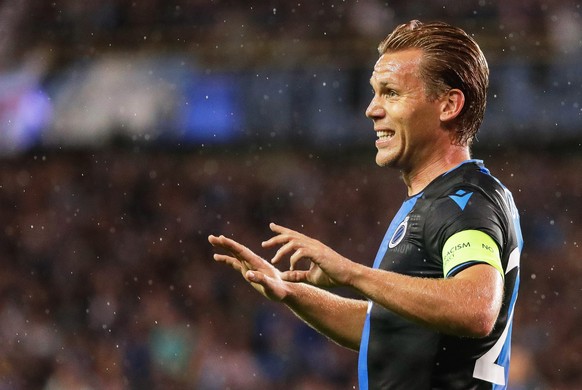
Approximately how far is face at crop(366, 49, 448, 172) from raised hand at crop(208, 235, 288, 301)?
501 millimetres

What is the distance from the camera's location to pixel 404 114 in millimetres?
3135

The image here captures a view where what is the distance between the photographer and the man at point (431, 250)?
2.64 metres

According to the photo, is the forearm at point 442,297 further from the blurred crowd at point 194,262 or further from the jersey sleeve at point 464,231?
the blurred crowd at point 194,262

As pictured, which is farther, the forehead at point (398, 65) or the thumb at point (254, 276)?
the forehead at point (398, 65)

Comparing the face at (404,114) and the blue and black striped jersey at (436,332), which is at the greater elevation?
the face at (404,114)

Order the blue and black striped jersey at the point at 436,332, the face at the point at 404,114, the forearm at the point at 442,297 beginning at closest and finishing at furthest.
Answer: the forearm at the point at 442,297 → the blue and black striped jersey at the point at 436,332 → the face at the point at 404,114

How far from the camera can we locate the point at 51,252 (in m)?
13.3

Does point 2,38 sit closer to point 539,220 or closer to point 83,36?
point 83,36

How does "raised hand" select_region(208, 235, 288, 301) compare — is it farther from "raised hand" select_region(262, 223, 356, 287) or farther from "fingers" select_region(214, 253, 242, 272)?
"raised hand" select_region(262, 223, 356, 287)

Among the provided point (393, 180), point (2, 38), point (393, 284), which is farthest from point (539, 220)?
point (393, 284)

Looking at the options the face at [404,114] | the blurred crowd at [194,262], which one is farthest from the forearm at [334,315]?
the blurred crowd at [194,262]

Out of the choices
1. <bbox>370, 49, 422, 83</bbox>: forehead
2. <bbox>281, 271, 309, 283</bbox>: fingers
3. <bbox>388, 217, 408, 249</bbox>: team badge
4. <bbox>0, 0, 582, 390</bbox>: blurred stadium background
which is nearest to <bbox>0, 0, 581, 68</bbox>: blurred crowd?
<bbox>0, 0, 582, 390</bbox>: blurred stadium background

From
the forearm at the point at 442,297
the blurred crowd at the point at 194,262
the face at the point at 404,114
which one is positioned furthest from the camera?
the blurred crowd at the point at 194,262

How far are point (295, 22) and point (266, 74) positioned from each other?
81 centimetres
